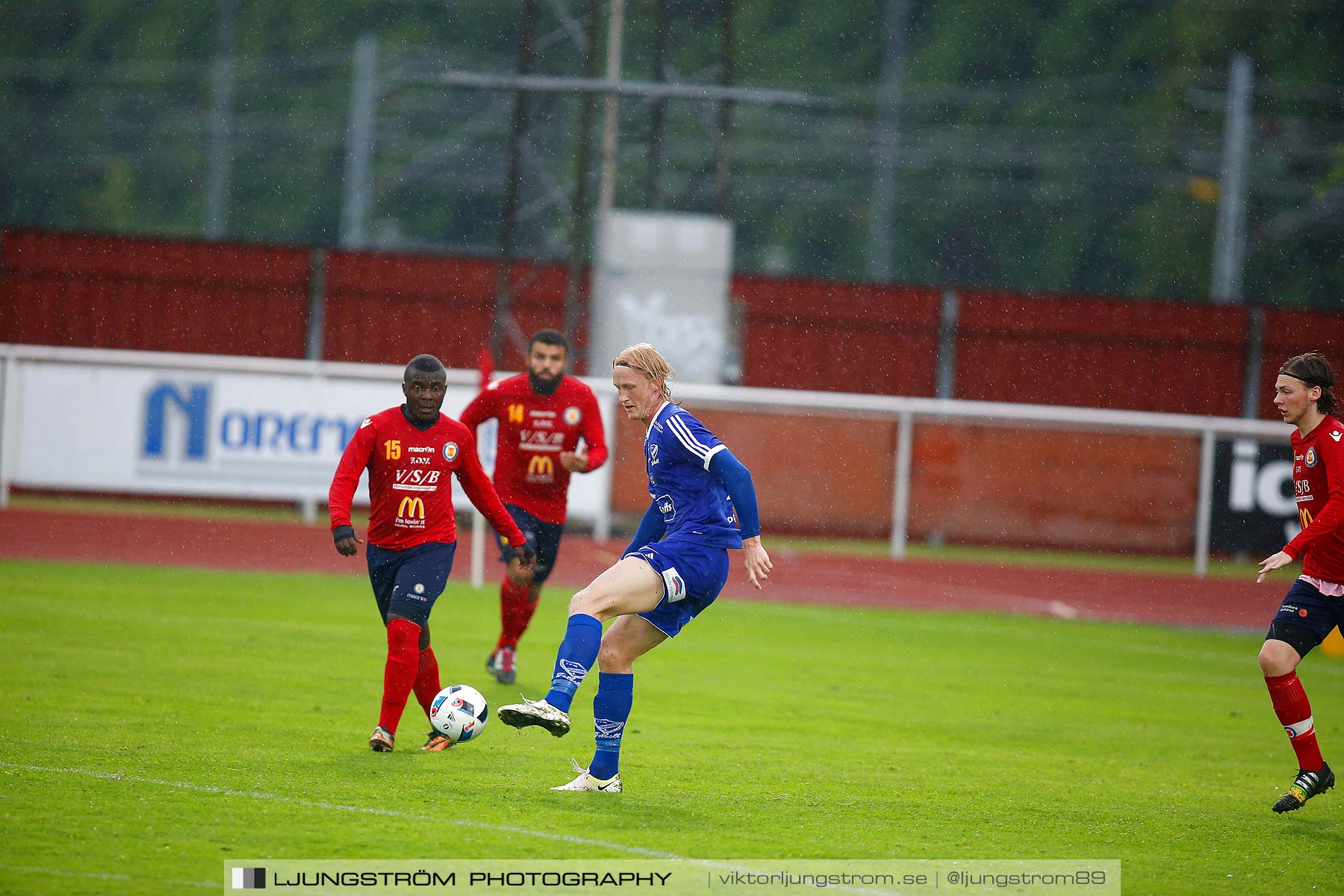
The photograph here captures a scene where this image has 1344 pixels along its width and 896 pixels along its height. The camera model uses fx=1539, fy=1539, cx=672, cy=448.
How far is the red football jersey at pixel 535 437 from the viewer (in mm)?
10938

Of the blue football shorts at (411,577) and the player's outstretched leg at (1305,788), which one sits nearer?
the player's outstretched leg at (1305,788)

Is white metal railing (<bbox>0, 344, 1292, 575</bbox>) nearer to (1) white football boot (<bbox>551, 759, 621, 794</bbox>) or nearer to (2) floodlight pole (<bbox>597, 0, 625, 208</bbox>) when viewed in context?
(2) floodlight pole (<bbox>597, 0, 625, 208</bbox>)

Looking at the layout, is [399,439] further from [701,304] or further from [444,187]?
[444,187]

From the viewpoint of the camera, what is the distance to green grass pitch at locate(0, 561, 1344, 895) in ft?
20.8

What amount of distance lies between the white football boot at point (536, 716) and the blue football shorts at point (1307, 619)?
385 centimetres

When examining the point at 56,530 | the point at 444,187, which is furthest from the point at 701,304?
the point at 444,187

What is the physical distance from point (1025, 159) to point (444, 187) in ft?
64.6

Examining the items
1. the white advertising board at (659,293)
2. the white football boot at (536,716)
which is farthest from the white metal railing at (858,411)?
the white football boot at (536,716)

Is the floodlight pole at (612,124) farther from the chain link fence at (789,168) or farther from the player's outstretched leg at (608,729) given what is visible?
the player's outstretched leg at (608,729)

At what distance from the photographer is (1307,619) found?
8062mm

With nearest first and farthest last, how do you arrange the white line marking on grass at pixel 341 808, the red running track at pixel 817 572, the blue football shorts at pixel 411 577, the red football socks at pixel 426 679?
the white line marking on grass at pixel 341 808, the blue football shorts at pixel 411 577, the red football socks at pixel 426 679, the red running track at pixel 817 572

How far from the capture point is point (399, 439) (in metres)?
8.24

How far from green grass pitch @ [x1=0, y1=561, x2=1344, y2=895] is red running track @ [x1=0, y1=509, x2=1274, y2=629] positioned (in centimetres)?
257

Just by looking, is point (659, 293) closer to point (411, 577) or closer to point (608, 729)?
point (411, 577)
